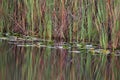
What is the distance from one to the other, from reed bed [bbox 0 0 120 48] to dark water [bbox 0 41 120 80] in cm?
42

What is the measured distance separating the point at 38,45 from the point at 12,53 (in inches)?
22.3

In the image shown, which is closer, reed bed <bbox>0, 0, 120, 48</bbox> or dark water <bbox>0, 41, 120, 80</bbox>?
dark water <bbox>0, 41, 120, 80</bbox>

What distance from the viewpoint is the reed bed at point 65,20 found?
614 centimetres

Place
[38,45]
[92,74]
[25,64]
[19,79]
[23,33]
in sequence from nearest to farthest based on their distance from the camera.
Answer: [19,79]
[92,74]
[25,64]
[38,45]
[23,33]

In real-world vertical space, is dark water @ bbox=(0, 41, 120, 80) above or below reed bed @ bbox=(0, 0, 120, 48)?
below

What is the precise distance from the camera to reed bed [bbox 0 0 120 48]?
20.2 feet

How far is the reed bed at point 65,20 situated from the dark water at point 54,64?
1.37 ft

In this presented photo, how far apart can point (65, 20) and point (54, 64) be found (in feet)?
4.92

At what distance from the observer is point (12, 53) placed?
6.04 meters

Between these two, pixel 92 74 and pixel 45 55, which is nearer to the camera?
pixel 92 74

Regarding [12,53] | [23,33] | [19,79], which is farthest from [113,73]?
[23,33]

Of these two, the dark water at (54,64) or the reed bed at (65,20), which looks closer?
the dark water at (54,64)

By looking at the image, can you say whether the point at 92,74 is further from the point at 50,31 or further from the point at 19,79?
the point at 50,31

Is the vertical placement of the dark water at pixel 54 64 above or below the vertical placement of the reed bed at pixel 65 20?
below
